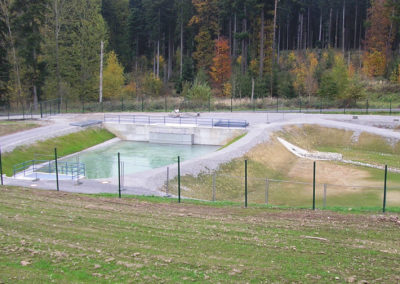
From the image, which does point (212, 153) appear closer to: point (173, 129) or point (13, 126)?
point (173, 129)

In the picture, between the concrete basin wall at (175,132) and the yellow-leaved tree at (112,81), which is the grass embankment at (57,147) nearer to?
the concrete basin wall at (175,132)

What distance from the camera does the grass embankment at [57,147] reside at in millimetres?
32656

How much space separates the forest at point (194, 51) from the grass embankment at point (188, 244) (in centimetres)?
4480

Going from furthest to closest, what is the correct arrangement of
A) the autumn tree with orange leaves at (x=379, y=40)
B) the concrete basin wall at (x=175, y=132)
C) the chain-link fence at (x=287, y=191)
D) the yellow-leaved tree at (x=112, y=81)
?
the autumn tree with orange leaves at (x=379, y=40) → the yellow-leaved tree at (x=112, y=81) → the concrete basin wall at (x=175, y=132) → the chain-link fence at (x=287, y=191)

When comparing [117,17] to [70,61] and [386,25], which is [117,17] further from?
[386,25]

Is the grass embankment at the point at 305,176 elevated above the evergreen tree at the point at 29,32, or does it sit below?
below


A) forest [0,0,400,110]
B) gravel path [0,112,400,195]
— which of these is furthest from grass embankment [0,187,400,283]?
forest [0,0,400,110]

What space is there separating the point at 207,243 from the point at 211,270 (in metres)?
2.23

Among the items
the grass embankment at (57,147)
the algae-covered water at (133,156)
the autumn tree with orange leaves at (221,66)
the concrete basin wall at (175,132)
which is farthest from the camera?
the autumn tree with orange leaves at (221,66)

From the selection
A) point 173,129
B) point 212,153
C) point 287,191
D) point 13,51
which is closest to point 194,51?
point 13,51

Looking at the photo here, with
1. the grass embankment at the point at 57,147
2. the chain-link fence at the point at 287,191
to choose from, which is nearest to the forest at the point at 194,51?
the grass embankment at the point at 57,147

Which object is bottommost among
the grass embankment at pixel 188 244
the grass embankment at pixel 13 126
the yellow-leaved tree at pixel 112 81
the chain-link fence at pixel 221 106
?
the grass embankment at pixel 188 244

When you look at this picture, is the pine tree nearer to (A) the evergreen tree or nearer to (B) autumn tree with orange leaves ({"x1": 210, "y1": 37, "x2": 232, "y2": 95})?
(A) the evergreen tree

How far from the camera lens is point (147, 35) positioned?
98.4 metres
